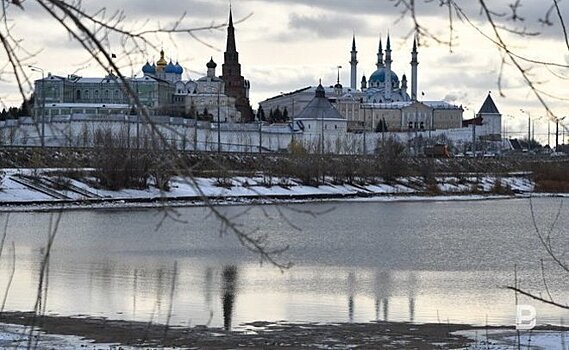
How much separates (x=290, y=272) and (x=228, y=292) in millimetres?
3094

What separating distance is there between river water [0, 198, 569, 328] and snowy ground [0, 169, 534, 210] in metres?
1.59

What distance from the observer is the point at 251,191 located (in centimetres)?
4469

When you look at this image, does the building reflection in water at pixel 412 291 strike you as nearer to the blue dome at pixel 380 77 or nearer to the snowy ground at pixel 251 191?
the snowy ground at pixel 251 191

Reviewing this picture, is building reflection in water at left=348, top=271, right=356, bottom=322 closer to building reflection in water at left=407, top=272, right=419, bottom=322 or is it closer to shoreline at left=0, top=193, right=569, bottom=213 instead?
building reflection in water at left=407, top=272, right=419, bottom=322

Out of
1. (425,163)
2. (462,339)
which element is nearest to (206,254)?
(462,339)

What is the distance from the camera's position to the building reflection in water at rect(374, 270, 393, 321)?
13.4 m

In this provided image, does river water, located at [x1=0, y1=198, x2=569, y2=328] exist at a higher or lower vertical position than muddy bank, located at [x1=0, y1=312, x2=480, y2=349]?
higher
